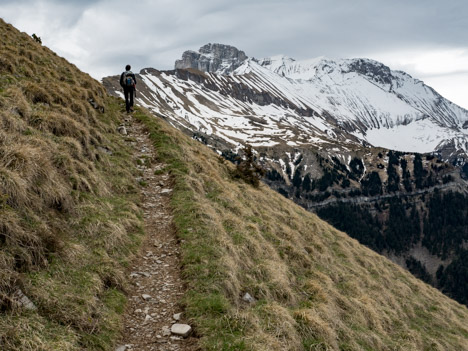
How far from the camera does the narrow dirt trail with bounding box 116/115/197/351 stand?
842 centimetres

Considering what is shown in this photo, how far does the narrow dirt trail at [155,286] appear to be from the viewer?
8.42 meters

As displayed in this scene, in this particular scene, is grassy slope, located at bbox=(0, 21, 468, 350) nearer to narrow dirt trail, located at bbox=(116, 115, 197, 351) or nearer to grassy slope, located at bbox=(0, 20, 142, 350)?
grassy slope, located at bbox=(0, 20, 142, 350)

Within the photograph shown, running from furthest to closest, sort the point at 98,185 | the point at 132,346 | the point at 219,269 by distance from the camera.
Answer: the point at 98,185 → the point at 219,269 → the point at 132,346

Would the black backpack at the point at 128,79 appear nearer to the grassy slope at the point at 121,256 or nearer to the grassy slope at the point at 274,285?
the grassy slope at the point at 274,285

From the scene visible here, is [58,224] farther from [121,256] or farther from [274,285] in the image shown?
[274,285]

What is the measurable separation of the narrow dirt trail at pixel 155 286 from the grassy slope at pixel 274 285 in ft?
1.68

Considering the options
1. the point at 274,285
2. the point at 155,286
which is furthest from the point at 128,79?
the point at 274,285

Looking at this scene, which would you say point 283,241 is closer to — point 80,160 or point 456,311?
point 80,160

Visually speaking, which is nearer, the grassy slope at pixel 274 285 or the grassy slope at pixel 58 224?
the grassy slope at pixel 58 224

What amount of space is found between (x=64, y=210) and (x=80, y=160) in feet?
14.7

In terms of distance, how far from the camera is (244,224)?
54.9 ft

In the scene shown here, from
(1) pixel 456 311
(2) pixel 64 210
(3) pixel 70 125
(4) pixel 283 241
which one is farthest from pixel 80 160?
(1) pixel 456 311

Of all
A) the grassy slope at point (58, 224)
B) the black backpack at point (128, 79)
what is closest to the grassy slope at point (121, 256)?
the grassy slope at point (58, 224)

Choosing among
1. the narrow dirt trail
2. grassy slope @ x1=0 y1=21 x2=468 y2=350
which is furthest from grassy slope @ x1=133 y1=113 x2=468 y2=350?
the narrow dirt trail
